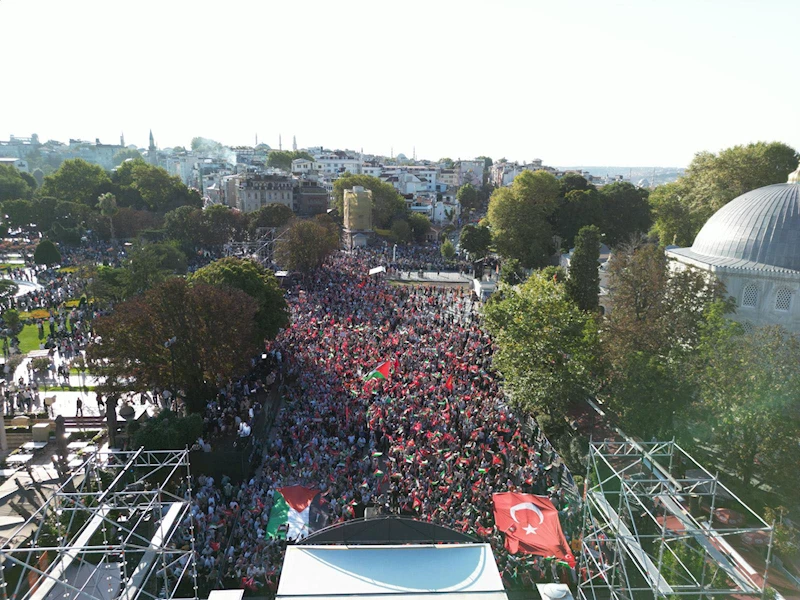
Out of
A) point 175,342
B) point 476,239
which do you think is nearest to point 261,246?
point 476,239

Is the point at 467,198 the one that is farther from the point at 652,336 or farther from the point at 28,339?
the point at 652,336

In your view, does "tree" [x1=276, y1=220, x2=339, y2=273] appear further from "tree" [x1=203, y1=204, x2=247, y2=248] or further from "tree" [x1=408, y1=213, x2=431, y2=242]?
"tree" [x1=408, y1=213, x2=431, y2=242]

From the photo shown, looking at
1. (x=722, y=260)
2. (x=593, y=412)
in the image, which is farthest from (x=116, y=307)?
(x=722, y=260)

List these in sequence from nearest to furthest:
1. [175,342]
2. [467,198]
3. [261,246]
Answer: [175,342] < [261,246] < [467,198]

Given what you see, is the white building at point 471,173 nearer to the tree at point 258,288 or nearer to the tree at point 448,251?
the tree at point 448,251

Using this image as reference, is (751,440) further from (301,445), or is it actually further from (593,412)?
(301,445)

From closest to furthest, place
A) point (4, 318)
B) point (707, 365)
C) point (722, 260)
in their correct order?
point (707, 365) < point (722, 260) < point (4, 318)
